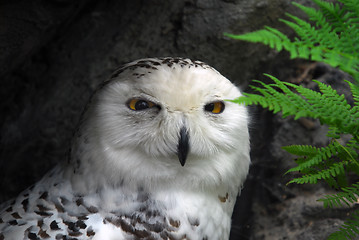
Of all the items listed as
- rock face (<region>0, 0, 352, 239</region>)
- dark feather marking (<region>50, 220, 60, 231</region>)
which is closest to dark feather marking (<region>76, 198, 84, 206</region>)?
dark feather marking (<region>50, 220, 60, 231</region>)

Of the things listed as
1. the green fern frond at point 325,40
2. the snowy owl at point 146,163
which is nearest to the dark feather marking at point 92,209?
the snowy owl at point 146,163

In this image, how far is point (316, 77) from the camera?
2.75 meters

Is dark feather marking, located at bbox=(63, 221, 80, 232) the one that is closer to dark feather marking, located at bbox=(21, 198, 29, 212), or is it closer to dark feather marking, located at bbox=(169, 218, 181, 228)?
dark feather marking, located at bbox=(21, 198, 29, 212)

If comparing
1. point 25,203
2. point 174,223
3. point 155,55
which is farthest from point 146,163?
point 155,55

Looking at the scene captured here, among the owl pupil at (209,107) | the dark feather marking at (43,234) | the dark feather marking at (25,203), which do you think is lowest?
the dark feather marking at (43,234)

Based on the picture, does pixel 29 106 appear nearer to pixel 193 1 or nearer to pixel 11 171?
pixel 11 171

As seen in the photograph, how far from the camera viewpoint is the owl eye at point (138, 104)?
1.73m

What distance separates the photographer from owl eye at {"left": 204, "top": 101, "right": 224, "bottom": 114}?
1.78m

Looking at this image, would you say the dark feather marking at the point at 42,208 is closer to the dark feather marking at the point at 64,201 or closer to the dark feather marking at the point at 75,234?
the dark feather marking at the point at 64,201

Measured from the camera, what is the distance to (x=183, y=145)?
5.53 feet

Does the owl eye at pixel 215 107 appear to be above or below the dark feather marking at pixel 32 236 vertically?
above

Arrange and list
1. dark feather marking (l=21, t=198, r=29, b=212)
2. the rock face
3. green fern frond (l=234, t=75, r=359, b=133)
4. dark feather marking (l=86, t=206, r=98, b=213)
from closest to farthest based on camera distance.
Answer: green fern frond (l=234, t=75, r=359, b=133) < dark feather marking (l=86, t=206, r=98, b=213) < dark feather marking (l=21, t=198, r=29, b=212) < the rock face

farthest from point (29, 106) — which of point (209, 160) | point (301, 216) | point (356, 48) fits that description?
point (356, 48)

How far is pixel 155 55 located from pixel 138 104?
0.98m
